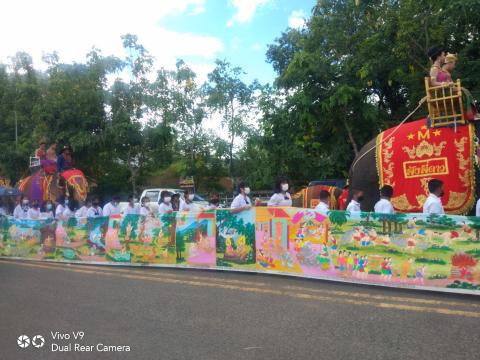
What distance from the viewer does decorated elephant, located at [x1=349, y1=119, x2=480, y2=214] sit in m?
7.78

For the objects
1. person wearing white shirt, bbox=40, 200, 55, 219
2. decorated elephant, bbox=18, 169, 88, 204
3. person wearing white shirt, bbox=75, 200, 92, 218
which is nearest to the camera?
person wearing white shirt, bbox=75, 200, 92, 218

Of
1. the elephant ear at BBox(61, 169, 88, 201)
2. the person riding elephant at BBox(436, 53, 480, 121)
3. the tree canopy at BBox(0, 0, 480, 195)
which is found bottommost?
the elephant ear at BBox(61, 169, 88, 201)

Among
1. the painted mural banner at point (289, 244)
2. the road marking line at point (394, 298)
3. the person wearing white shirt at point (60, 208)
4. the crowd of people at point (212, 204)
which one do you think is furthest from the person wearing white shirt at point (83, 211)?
the road marking line at point (394, 298)

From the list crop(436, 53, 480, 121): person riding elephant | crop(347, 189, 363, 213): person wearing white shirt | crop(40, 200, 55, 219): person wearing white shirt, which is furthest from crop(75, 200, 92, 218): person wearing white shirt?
crop(436, 53, 480, 121): person riding elephant

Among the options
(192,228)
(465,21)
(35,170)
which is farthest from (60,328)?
(465,21)

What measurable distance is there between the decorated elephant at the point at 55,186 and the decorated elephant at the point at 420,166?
26.7 feet

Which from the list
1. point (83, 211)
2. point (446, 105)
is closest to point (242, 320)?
point (446, 105)

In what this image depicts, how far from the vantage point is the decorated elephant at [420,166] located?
25.5ft

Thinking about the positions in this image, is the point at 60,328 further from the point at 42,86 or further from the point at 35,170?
the point at 42,86

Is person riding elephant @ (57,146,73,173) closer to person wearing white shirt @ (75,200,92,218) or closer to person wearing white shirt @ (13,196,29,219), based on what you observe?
person wearing white shirt @ (13,196,29,219)

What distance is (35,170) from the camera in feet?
55.3

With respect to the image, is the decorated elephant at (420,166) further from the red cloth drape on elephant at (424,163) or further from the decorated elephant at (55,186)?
the decorated elephant at (55,186)

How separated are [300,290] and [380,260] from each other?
113 cm

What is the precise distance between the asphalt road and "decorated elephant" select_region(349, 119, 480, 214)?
2360mm
